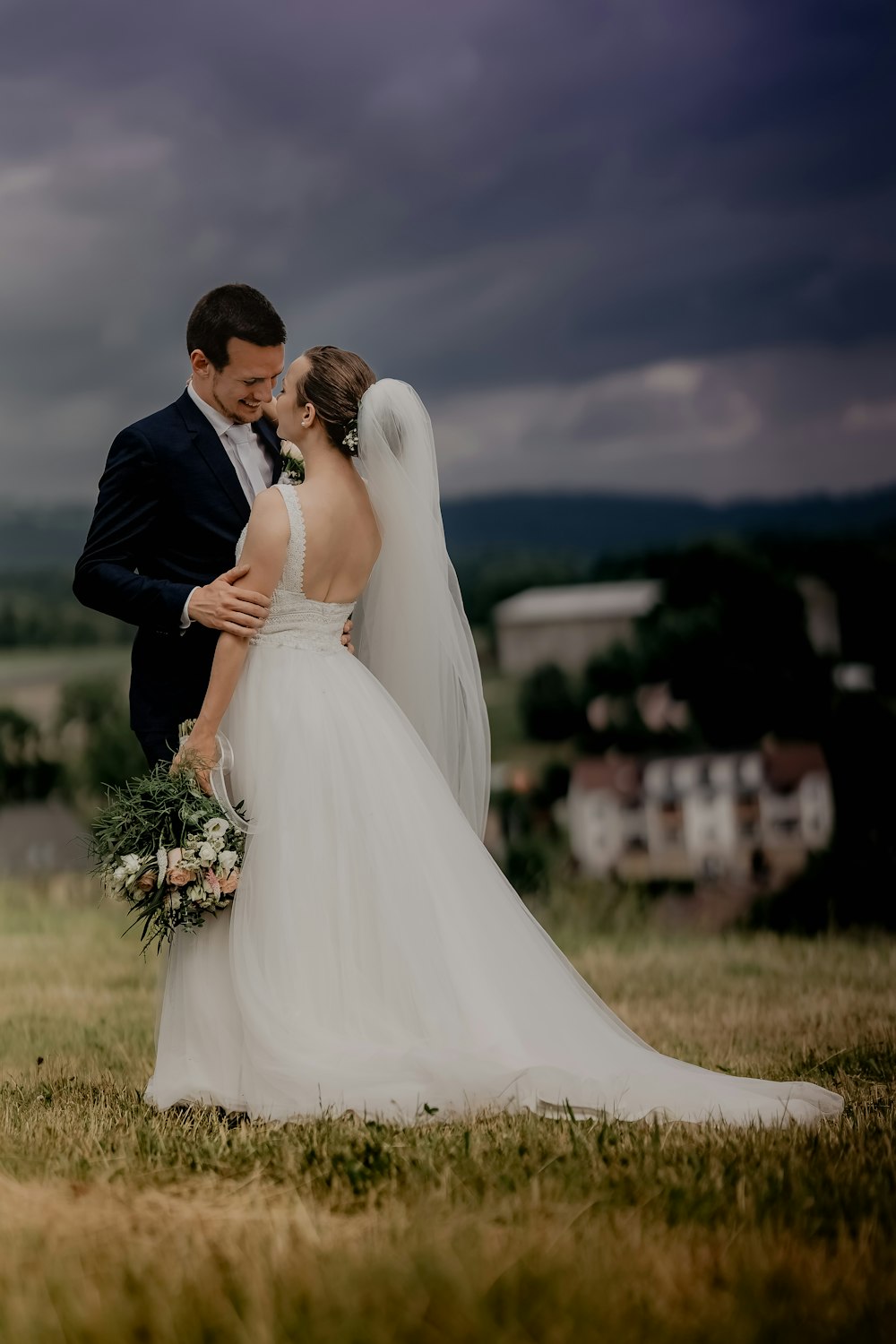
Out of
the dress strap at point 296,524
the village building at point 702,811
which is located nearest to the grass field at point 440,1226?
the dress strap at point 296,524

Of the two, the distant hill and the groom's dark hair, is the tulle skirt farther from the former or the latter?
the distant hill

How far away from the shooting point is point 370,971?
3.90m

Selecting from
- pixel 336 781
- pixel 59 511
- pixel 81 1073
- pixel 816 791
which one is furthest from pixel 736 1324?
pixel 59 511

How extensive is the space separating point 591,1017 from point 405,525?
153 centimetres

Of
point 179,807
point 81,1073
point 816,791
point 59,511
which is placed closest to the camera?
point 179,807

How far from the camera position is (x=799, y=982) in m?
6.53

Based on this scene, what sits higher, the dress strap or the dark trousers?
the dress strap

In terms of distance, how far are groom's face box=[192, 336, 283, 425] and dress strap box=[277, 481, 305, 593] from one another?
400 mm

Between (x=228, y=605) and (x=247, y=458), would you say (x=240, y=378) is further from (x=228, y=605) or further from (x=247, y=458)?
(x=228, y=605)

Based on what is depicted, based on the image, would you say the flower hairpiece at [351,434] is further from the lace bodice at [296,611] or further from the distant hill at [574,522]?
the distant hill at [574,522]

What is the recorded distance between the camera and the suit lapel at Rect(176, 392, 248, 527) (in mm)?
4227

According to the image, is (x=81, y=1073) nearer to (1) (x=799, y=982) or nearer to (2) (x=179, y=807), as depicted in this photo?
(2) (x=179, y=807)

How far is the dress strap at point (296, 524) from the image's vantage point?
397 cm

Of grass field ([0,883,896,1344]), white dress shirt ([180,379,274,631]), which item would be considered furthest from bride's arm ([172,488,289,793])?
grass field ([0,883,896,1344])
